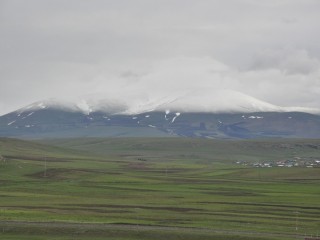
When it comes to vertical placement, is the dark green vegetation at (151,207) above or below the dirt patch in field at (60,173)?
below

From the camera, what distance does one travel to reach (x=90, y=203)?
110 meters

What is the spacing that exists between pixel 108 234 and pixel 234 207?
34.9 m

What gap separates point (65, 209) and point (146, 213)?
1220cm

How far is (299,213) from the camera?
9838 cm

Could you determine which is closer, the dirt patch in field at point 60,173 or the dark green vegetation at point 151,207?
the dark green vegetation at point 151,207

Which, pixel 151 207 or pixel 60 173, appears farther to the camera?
pixel 60 173

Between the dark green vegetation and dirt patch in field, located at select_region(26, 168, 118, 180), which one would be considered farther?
dirt patch in field, located at select_region(26, 168, 118, 180)

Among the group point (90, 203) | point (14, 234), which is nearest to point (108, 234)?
point (14, 234)

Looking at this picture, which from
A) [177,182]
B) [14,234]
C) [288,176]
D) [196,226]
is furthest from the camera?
[288,176]

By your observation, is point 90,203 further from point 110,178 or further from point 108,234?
point 110,178

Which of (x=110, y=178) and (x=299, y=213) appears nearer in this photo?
(x=299, y=213)

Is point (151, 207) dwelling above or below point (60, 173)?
below

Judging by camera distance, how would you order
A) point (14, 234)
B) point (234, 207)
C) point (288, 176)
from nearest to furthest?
point (14, 234) < point (234, 207) < point (288, 176)

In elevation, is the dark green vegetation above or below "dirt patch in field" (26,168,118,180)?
below
